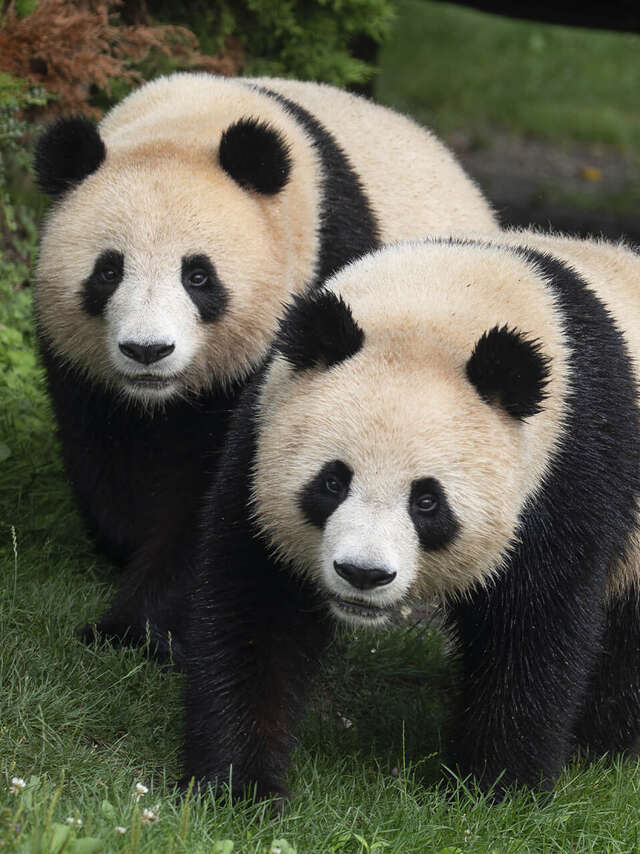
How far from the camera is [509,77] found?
18328 millimetres

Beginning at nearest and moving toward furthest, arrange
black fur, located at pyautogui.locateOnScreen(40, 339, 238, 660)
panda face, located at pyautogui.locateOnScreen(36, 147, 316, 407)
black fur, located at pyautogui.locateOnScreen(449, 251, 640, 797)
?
1. black fur, located at pyautogui.locateOnScreen(449, 251, 640, 797)
2. panda face, located at pyautogui.locateOnScreen(36, 147, 316, 407)
3. black fur, located at pyautogui.locateOnScreen(40, 339, 238, 660)

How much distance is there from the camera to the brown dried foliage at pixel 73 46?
267 inches

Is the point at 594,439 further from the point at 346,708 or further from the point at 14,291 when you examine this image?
the point at 14,291

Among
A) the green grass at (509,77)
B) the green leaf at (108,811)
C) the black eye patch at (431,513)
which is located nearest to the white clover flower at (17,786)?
the green leaf at (108,811)

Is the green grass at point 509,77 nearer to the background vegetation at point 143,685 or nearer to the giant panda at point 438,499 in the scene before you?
the background vegetation at point 143,685

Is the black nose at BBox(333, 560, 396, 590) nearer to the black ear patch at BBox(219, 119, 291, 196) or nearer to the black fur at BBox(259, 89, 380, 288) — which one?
the black fur at BBox(259, 89, 380, 288)

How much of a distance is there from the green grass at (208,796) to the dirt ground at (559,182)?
678 cm

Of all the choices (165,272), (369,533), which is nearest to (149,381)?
(165,272)

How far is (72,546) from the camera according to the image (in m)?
6.32

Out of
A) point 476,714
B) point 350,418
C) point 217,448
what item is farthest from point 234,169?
point 476,714

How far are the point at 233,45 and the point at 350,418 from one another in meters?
4.78

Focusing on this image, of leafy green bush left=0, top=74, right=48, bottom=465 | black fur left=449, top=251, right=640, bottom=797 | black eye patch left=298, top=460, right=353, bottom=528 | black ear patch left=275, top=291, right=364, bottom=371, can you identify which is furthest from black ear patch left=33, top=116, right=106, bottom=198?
black eye patch left=298, top=460, right=353, bottom=528

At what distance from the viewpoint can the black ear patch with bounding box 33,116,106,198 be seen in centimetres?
541

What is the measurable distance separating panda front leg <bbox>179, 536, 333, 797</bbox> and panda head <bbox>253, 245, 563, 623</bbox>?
0.19 m
